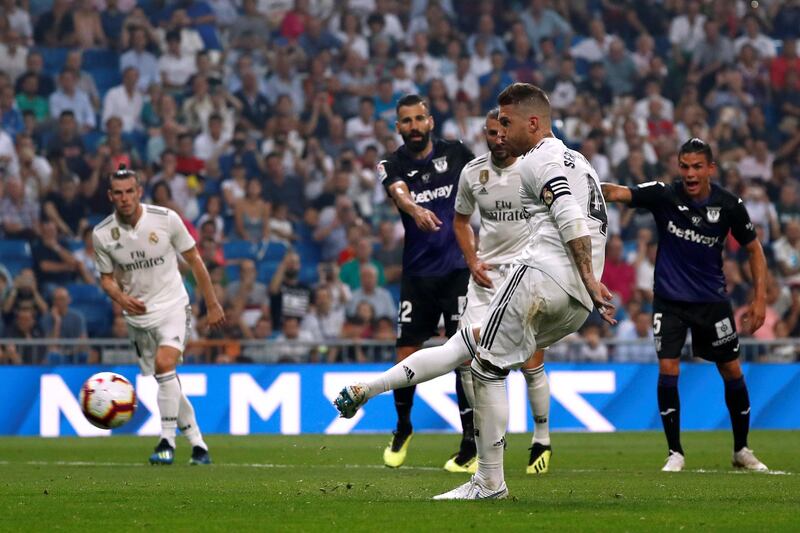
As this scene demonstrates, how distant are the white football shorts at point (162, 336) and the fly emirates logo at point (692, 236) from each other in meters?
4.53

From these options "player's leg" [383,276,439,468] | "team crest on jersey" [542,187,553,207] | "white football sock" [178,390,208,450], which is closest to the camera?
"team crest on jersey" [542,187,553,207]

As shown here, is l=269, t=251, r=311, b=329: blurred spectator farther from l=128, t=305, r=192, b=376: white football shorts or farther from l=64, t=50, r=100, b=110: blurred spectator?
l=128, t=305, r=192, b=376: white football shorts

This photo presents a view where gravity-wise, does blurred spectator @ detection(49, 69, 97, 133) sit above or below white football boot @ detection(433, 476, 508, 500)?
above

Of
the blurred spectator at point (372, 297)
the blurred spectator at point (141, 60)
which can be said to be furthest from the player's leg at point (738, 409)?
the blurred spectator at point (141, 60)

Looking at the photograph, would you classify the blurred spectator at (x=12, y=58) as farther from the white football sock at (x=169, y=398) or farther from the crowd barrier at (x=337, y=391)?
the white football sock at (x=169, y=398)

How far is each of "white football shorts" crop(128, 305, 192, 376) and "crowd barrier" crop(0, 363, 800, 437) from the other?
4.50m

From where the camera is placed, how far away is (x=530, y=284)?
7961 millimetres

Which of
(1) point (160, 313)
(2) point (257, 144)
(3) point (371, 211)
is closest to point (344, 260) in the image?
(3) point (371, 211)

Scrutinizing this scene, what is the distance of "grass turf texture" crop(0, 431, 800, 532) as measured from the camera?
274 inches

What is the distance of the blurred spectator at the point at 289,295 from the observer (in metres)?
19.8

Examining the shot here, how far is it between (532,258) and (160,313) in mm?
5641

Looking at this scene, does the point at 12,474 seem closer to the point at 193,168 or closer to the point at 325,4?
the point at 193,168

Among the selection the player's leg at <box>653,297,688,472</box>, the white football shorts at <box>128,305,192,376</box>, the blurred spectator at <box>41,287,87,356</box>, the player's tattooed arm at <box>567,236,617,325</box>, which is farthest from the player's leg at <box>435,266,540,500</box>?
the blurred spectator at <box>41,287,87,356</box>

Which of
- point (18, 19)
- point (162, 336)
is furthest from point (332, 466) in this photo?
point (18, 19)
